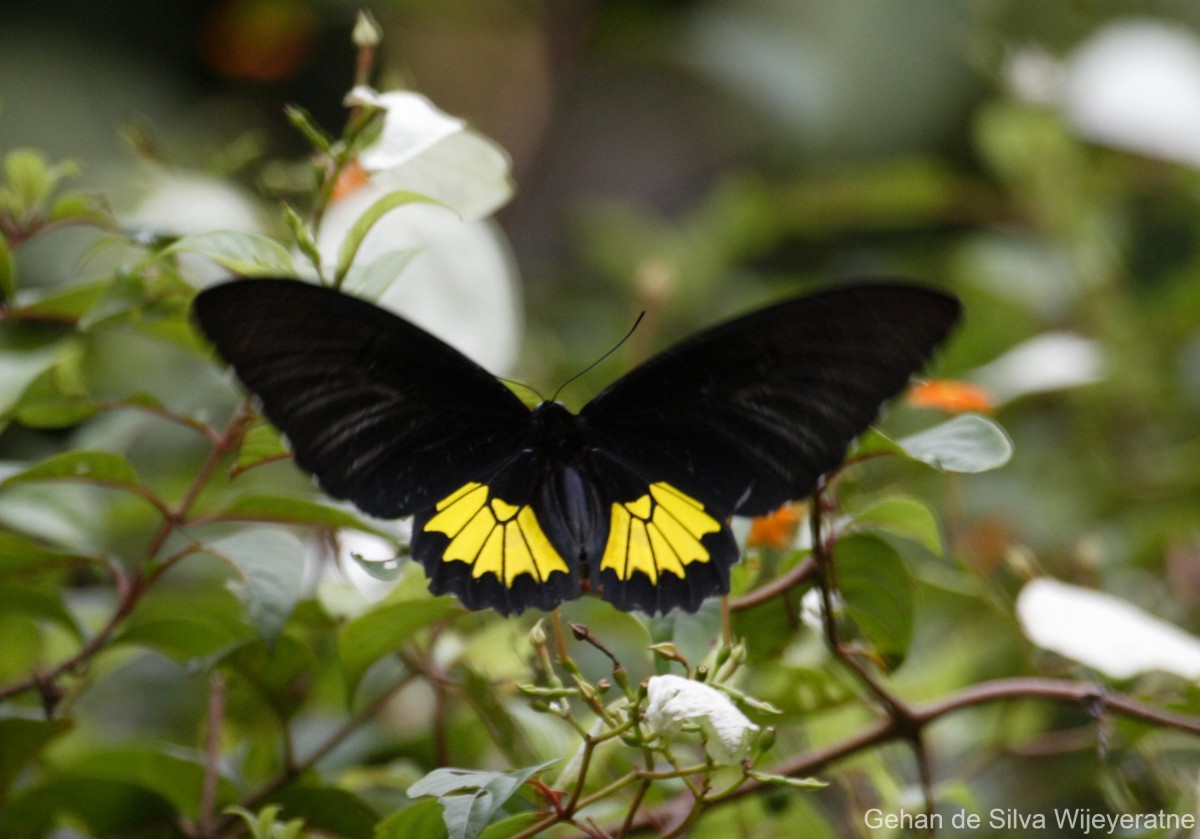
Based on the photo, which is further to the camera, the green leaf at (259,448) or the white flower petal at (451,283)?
the white flower petal at (451,283)

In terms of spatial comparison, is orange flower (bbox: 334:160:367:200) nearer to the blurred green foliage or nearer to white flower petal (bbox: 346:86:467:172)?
the blurred green foliage

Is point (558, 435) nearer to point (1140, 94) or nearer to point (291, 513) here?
point (291, 513)

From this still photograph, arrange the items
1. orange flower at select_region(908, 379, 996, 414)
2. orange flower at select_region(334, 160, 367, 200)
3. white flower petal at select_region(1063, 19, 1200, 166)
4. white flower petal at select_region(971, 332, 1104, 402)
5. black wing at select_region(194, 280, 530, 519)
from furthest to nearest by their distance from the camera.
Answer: white flower petal at select_region(1063, 19, 1200, 166)
white flower petal at select_region(971, 332, 1104, 402)
orange flower at select_region(334, 160, 367, 200)
orange flower at select_region(908, 379, 996, 414)
black wing at select_region(194, 280, 530, 519)

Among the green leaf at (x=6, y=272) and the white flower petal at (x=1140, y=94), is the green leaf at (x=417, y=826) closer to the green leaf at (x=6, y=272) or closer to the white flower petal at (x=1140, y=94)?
the green leaf at (x=6, y=272)

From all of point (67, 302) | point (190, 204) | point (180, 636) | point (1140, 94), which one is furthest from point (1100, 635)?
point (1140, 94)

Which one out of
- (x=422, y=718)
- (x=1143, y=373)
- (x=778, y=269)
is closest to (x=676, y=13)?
(x=778, y=269)

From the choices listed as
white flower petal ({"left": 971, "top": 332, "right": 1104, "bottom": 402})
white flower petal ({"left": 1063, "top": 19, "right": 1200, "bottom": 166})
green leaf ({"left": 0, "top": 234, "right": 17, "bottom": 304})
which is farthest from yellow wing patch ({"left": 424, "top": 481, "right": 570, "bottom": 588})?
white flower petal ({"left": 1063, "top": 19, "right": 1200, "bottom": 166})

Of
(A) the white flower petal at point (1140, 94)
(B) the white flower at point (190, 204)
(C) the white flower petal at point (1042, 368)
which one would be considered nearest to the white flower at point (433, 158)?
(B) the white flower at point (190, 204)
